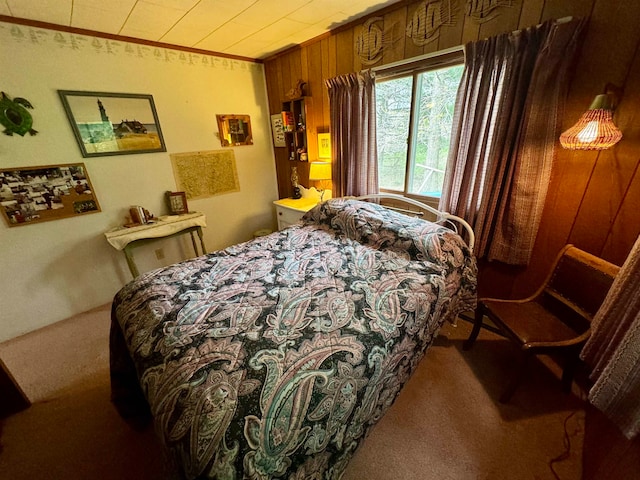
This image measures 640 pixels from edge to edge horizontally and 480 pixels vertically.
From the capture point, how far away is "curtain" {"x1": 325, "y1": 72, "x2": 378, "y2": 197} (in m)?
2.17

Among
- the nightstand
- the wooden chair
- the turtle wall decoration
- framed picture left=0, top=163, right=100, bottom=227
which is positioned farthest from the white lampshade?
the turtle wall decoration

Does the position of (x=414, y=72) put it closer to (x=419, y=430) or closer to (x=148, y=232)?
(x=419, y=430)

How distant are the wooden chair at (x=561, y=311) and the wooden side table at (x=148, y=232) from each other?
268 centimetres

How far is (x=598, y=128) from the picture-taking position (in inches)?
44.2

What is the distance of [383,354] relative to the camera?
3.23ft

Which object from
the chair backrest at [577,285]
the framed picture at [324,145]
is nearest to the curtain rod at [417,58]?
the framed picture at [324,145]

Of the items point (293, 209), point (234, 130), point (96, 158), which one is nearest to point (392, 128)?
point (293, 209)

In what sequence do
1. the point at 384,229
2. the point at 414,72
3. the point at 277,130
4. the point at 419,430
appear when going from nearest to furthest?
the point at 419,430, the point at 384,229, the point at 414,72, the point at 277,130

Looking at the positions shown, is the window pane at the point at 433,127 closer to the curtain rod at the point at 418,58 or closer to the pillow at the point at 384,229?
the curtain rod at the point at 418,58

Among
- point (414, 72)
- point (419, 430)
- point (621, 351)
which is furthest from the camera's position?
point (414, 72)

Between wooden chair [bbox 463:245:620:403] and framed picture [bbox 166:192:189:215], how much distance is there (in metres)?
2.89

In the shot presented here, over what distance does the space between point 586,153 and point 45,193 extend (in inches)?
150

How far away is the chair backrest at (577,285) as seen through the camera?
4.17ft

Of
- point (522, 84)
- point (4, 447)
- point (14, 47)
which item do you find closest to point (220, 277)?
point (4, 447)
